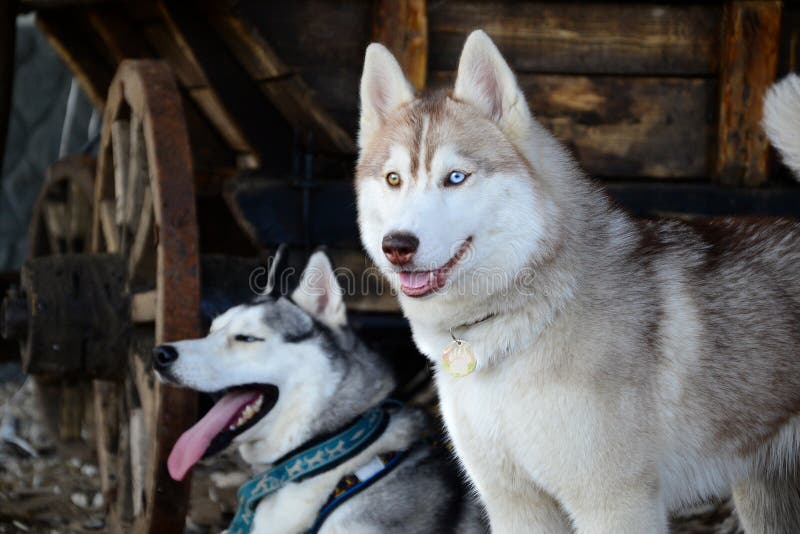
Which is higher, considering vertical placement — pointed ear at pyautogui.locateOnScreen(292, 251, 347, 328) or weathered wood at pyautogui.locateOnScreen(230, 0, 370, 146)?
weathered wood at pyautogui.locateOnScreen(230, 0, 370, 146)

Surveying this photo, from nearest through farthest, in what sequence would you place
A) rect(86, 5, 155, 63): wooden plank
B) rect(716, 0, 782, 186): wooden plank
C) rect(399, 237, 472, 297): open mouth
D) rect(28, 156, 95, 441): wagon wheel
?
rect(399, 237, 472, 297): open mouth, rect(716, 0, 782, 186): wooden plank, rect(86, 5, 155, 63): wooden plank, rect(28, 156, 95, 441): wagon wheel

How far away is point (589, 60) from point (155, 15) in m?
1.83

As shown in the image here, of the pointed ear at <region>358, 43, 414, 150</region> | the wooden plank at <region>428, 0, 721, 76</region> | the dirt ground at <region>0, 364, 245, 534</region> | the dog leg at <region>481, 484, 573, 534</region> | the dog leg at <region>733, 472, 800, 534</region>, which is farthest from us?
the dirt ground at <region>0, 364, 245, 534</region>

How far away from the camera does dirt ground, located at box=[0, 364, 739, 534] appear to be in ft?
12.6

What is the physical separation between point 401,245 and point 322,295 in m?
1.12

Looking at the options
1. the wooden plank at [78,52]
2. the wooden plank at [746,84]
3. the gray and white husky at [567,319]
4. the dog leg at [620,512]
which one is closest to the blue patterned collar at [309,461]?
the gray and white husky at [567,319]

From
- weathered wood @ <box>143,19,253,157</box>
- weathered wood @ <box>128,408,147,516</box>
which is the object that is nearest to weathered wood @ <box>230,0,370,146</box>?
weathered wood @ <box>143,19,253,157</box>

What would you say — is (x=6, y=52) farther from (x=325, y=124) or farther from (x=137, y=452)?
(x=137, y=452)

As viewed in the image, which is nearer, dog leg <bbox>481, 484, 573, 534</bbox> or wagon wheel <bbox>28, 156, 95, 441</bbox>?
dog leg <bbox>481, 484, 573, 534</bbox>

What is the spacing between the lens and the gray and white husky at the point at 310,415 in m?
3.04

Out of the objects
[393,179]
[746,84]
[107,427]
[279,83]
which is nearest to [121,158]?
[279,83]

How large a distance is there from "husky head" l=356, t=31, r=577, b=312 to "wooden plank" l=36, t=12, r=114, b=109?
8.76 feet

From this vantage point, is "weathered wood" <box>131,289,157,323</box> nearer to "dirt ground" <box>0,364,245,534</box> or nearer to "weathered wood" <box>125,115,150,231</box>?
"weathered wood" <box>125,115,150,231</box>

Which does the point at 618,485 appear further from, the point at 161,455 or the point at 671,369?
the point at 161,455
